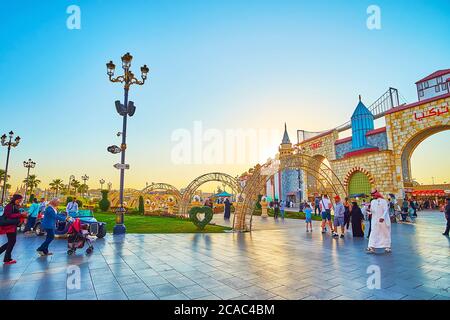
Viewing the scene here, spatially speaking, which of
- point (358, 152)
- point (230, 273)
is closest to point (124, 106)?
point (230, 273)

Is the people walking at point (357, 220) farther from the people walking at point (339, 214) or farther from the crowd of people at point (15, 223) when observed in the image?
the crowd of people at point (15, 223)

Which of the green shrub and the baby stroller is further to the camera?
the green shrub

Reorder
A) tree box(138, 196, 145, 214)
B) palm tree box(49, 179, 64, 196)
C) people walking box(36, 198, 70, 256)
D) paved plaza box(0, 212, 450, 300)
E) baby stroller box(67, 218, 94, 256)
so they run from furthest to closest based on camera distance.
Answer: palm tree box(49, 179, 64, 196), tree box(138, 196, 145, 214), baby stroller box(67, 218, 94, 256), people walking box(36, 198, 70, 256), paved plaza box(0, 212, 450, 300)

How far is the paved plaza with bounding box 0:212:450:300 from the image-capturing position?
3826 millimetres

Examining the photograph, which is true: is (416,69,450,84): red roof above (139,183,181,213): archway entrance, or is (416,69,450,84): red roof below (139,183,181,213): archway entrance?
above

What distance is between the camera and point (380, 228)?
23.0 feet

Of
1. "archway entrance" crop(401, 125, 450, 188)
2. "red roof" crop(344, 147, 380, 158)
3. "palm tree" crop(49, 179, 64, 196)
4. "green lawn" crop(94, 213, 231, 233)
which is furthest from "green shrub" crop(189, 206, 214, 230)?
"palm tree" crop(49, 179, 64, 196)

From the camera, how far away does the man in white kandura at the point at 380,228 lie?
22.5 ft

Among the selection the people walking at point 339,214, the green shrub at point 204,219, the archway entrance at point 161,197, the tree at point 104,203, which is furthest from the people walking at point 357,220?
the tree at point 104,203

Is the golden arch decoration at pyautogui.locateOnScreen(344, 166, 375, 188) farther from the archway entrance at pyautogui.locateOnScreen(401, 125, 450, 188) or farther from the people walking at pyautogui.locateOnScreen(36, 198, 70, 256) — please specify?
the people walking at pyautogui.locateOnScreen(36, 198, 70, 256)

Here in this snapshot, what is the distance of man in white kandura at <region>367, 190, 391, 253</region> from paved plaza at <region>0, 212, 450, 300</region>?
34 centimetres

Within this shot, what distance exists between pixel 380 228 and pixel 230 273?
16.1ft

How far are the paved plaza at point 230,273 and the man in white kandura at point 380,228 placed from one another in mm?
345

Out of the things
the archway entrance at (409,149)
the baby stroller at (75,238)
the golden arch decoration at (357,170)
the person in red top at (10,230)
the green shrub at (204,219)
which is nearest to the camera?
the person in red top at (10,230)
